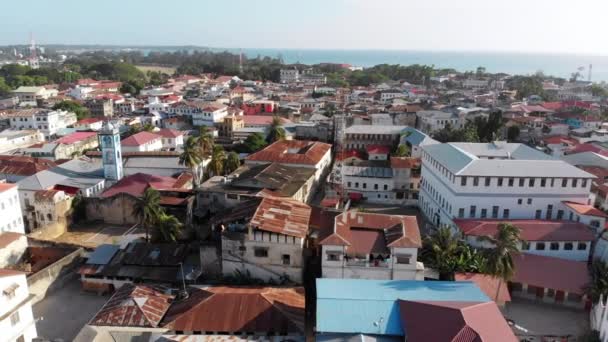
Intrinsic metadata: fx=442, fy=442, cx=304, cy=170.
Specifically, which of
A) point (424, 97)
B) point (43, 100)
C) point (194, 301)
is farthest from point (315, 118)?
point (43, 100)

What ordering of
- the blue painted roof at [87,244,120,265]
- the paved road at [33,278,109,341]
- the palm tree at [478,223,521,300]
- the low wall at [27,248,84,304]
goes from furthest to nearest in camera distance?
the blue painted roof at [87,244,120,265] → the low wall at [27,248,84,304] → the paved road at [33,278,109,341] → the palm tree at [478,223,521,300]

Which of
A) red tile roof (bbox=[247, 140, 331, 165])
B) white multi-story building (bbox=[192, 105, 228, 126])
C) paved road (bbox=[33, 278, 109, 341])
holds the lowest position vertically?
paved road (bbox=[33, 278, 109, 341])

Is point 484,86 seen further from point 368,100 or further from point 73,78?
point 73,78

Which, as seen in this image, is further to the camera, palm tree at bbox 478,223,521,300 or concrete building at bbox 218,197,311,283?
concrete building at bbox 218,197,311,283

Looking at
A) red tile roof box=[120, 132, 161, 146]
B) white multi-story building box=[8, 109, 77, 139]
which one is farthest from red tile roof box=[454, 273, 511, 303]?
white multi-story building box=[8, 109, 77, 139]

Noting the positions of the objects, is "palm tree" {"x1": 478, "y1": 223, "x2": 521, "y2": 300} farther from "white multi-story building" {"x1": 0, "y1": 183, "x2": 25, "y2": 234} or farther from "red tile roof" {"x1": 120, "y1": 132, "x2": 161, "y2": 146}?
"red tile roof" {"x1": 120, "y1": 132, "x2": 161, "y2": 146}

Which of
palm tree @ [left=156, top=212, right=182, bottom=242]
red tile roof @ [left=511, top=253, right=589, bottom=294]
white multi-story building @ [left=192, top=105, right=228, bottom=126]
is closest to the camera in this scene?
red tile roof @ [left=511, top=253, right=589, bottom=294]

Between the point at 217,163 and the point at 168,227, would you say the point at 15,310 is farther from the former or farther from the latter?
the point at 217,163
